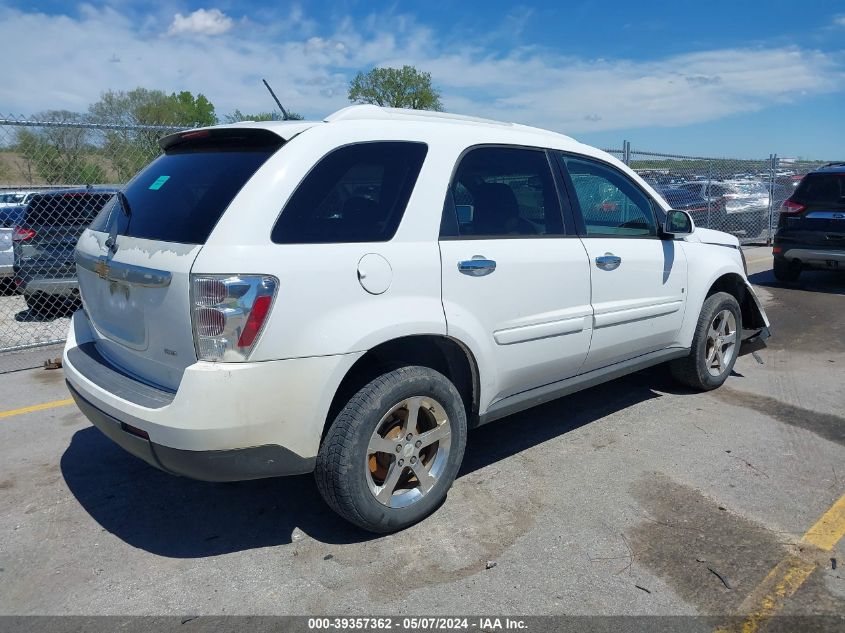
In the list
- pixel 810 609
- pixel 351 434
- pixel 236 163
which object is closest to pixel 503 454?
pixel 351 434

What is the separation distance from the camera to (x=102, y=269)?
3254 millimetres

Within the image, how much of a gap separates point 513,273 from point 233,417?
1.62 meters

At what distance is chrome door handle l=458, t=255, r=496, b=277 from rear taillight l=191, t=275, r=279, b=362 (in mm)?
1045

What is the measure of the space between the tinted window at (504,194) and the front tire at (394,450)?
85cm

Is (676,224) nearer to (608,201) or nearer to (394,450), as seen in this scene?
(608,201)

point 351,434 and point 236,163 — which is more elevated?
point 236,163

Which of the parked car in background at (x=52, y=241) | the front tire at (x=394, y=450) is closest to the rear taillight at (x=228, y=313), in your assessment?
the front tire at (x=394, y=450)

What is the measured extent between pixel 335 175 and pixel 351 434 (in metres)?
1.15

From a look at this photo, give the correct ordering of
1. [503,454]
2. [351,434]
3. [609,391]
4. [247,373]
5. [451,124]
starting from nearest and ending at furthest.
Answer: [247,373] → [351,434] → [451,124] → [503,454] → [609,391]

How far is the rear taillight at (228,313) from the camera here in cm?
267

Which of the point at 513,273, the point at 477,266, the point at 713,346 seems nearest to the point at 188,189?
the point at 477,266

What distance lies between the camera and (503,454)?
422cm

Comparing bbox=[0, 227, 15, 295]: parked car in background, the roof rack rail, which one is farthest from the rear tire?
bbox=[0, 227, 15, 295]: parked car in background

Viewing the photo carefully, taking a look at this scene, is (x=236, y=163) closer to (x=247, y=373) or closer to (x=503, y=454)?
(x=247, y=373)
